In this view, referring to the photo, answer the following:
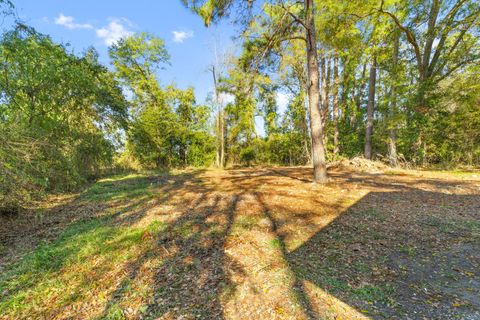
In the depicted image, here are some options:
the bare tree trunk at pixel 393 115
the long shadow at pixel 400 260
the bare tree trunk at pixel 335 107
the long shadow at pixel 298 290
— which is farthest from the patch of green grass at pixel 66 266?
the bare tree trunk at pixel 335 107

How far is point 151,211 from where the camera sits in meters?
4.66

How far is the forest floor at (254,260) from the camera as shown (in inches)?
75.7

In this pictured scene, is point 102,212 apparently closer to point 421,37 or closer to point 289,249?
point 289,249

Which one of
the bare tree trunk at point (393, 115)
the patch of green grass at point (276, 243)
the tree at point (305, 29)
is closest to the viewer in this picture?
the patch of green grass at point (276, 243)

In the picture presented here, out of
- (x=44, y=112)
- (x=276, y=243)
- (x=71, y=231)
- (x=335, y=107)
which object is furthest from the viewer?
(x=335, y=107)

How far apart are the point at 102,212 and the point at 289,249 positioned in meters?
4.21

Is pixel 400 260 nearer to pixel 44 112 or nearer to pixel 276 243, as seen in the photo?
pixel 276 243

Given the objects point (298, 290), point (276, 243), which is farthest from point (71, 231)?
point (298, 290)

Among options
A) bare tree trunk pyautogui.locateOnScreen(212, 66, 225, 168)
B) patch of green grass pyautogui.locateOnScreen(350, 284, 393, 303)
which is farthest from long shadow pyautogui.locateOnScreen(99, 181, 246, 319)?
bare tree trunk pyautogui.locateOnScreen(212, 66, 225, 168)

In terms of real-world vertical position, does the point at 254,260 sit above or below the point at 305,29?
below

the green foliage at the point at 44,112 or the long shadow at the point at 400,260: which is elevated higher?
the green foliage at the point at 44,112

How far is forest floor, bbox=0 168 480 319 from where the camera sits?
192 cm

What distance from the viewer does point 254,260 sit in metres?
2.60

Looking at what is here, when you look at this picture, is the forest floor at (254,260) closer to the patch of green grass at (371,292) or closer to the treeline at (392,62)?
the patch of green grass at (371,292)
